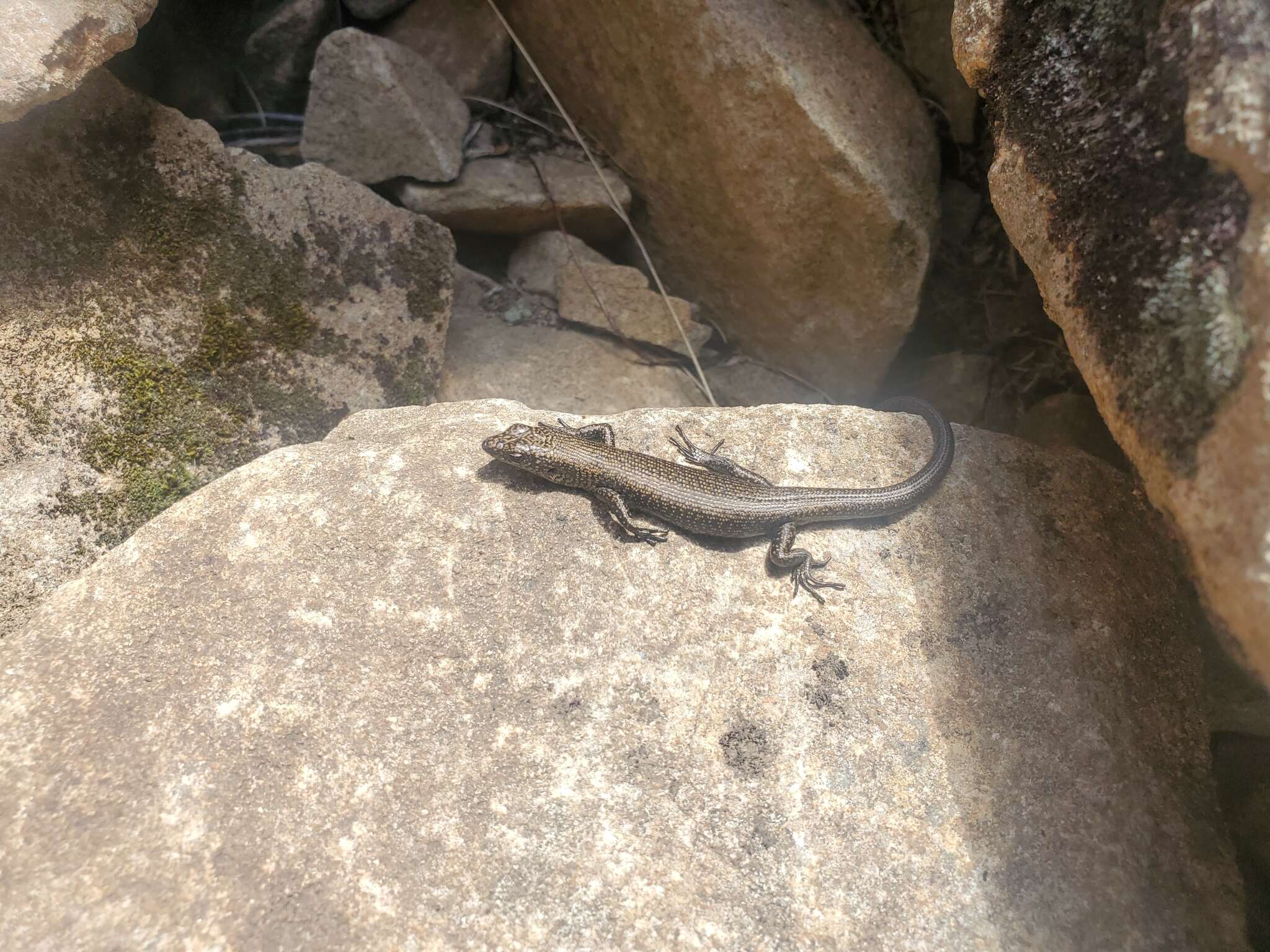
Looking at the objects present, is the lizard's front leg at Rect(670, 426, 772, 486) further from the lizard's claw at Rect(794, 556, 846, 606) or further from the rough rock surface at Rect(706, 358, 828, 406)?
the rough rock surface at Rect(706, 358, 828, 406)

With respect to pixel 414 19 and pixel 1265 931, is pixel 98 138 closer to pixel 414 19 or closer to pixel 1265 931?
pixel 414 19

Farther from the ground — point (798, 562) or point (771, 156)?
point (771, 156)

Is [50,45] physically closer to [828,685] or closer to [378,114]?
[378,114]

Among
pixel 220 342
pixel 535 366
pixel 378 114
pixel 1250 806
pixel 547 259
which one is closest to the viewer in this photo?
pixel 1250 806

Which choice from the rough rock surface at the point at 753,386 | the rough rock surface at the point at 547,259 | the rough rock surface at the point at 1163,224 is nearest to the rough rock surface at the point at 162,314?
the rough rock surface at the point at 547,259

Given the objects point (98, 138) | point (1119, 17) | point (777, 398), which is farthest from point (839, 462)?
point (98, 138)

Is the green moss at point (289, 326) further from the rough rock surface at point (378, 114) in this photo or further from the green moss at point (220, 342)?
the rough rock surface at point (378, 114)

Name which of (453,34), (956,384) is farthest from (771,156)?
(453,34)

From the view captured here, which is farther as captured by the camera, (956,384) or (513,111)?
(513,111)
